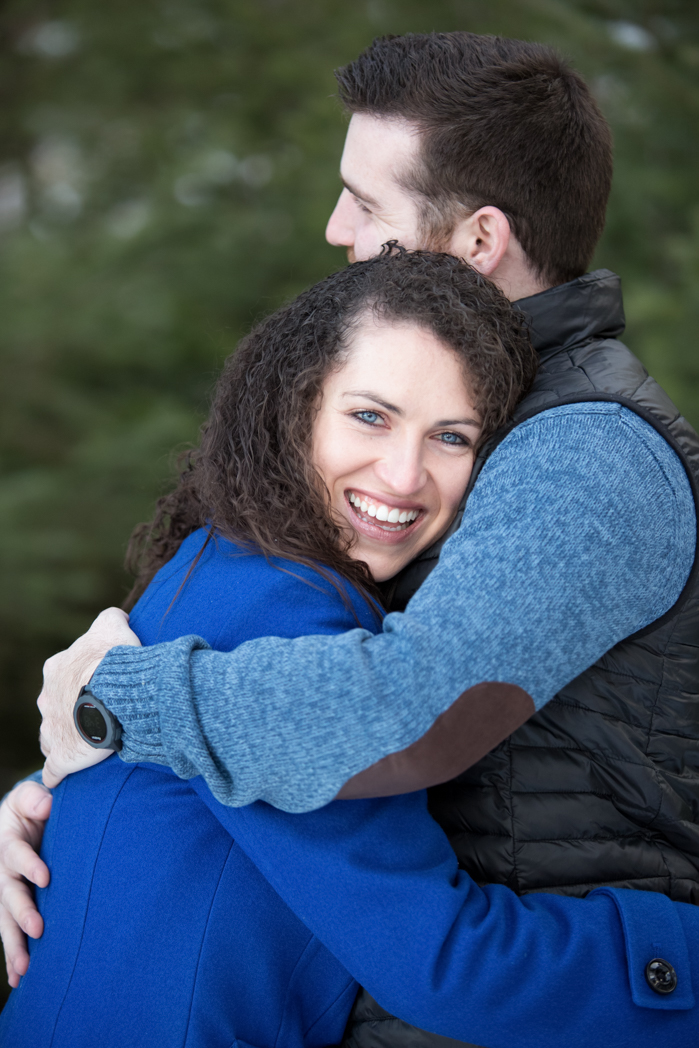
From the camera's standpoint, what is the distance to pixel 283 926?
56.9 inches

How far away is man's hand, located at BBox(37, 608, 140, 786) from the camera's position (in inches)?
60.4

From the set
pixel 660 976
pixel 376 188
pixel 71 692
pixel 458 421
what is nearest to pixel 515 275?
pixel 376 188

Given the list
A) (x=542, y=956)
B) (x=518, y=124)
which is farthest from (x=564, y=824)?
(x=518, y=124)

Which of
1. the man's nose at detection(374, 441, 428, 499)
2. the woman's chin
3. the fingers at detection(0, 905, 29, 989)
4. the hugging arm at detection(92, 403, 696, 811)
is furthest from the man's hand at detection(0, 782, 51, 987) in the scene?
the man's nose at detection(374, 441, 428, 499)

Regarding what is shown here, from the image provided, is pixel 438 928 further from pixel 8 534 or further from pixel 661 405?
pixel 8 534

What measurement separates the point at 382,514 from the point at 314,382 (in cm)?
28

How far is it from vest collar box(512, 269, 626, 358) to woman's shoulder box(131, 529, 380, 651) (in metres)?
0.67

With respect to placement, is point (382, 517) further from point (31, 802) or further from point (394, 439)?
point (31, 802)

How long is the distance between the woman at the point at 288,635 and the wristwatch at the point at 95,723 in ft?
0.29

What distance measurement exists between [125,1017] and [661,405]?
4.32ft

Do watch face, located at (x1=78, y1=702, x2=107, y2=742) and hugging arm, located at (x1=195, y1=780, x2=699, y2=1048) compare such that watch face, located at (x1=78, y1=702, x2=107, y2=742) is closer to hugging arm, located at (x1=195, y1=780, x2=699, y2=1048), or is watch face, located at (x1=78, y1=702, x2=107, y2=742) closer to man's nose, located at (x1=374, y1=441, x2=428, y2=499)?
hugging arm, located at (x1=195, y1=780, x2=699, y2=1048)

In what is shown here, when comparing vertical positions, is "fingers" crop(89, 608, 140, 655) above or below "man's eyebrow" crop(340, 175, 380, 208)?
below

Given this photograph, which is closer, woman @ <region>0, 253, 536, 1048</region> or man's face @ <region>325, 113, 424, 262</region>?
woman @ <region>0, 253, 536, 1048</region>

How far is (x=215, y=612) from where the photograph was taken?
4.78ft
